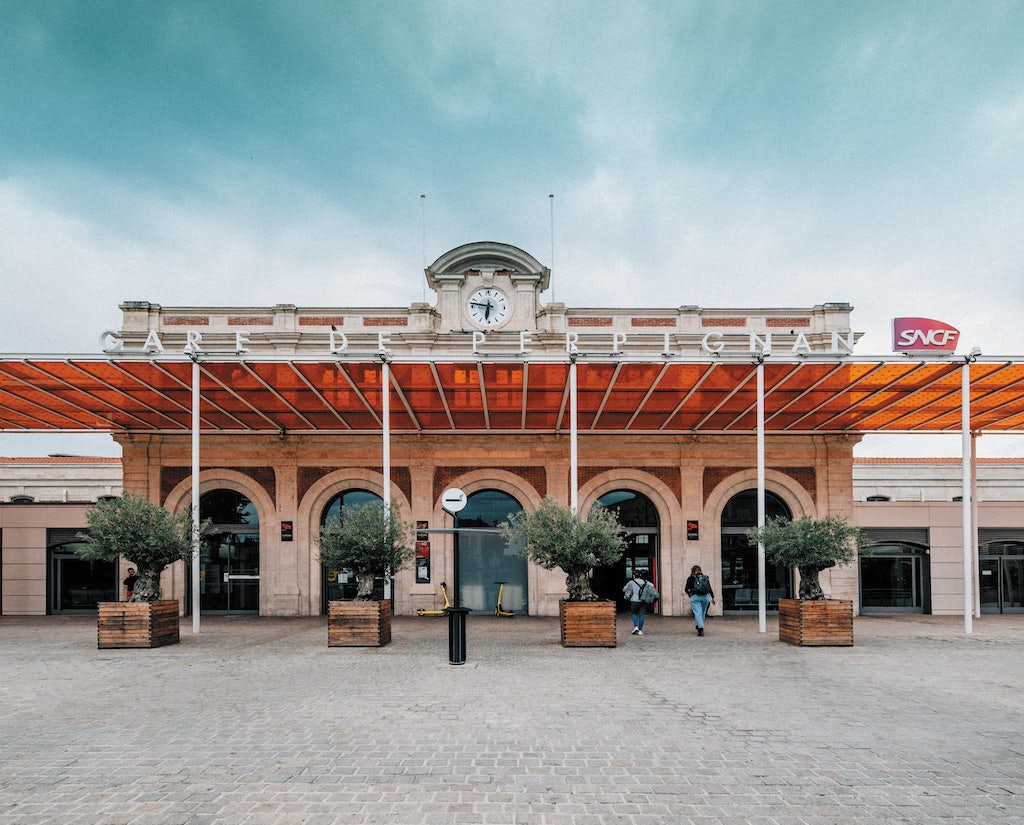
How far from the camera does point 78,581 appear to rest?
21.6m

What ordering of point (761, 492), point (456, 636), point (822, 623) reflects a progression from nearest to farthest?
point (456, 636) → point (822, 623) → point (761, 492)

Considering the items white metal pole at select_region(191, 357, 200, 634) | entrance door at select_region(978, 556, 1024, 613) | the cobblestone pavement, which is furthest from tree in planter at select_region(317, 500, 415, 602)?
entrance door at select_region(978, 556, 1024, 613)

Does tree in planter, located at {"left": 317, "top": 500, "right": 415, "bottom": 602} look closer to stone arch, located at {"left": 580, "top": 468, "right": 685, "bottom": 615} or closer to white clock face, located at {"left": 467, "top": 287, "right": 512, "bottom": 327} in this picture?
stone arch, located at {"left": 580, "top": 468, "right": 685, "bottom": 615}

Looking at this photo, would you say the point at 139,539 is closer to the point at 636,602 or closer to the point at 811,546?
the point at 636,602

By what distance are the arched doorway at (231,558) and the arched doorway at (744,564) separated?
13549 millimetres

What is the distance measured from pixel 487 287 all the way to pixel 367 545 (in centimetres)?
1008

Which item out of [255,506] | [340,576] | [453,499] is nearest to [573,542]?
[453,499]

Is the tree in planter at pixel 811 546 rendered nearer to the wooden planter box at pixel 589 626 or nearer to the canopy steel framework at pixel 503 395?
the canopy steel framework at pixel 503 395

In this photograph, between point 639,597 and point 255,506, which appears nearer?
point 639,597

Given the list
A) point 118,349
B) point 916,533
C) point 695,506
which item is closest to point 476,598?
point 695,506

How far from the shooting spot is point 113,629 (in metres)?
13.8

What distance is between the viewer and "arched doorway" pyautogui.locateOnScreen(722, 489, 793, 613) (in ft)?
68.5

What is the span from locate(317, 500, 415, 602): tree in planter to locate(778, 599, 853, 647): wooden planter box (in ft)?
25.1

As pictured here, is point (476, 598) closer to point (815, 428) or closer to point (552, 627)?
point (552, 627)
